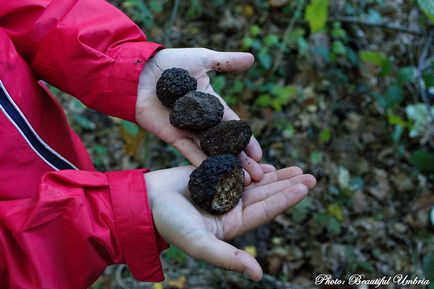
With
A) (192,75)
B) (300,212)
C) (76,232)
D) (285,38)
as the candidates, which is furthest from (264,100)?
(76,232)

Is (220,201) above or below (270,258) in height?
above

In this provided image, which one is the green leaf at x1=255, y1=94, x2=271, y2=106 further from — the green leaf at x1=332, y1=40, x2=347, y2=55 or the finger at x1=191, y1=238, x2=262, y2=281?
the finger at x1=191, y1=238, x2=262, y2=281

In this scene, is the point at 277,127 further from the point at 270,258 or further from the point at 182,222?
the point at 182,222

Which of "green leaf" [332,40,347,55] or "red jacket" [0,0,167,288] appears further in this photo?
"green leaf" [332,40,347,55]

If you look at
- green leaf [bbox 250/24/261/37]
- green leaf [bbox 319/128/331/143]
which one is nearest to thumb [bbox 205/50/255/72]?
green leaf [bbox 319/128/331/143]

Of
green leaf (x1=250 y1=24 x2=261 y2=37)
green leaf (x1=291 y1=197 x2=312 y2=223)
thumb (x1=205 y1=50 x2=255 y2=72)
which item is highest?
thumb (x1=205 y1=50 x2=255 y2=72)


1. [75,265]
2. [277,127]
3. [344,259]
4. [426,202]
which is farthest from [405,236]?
[75,265]

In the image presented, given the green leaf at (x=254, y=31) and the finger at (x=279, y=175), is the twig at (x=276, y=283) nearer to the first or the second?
the finger at (x=279, y=175)

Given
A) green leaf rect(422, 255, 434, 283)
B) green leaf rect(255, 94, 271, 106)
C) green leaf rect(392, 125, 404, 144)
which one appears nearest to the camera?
green leaf rect(422, 255, 434, 283)
